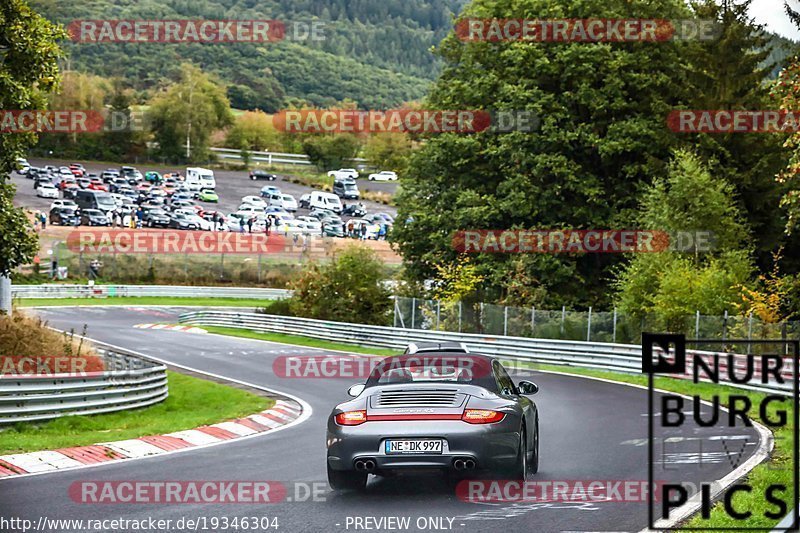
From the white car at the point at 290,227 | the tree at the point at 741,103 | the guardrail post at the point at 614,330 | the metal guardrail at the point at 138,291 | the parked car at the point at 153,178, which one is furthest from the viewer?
the parked car at the point at 153,178

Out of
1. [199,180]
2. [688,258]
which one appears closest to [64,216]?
[199,180]

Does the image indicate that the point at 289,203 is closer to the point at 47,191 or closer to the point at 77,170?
the point at 47,191

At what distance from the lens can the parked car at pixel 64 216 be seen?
86.2 meters

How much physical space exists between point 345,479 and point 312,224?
276 ft

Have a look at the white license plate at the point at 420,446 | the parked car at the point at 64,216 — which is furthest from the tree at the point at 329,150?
the white license plate at the point at 420,446

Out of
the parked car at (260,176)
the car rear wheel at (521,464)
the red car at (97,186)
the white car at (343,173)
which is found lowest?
the car rear wheel at (521,464)

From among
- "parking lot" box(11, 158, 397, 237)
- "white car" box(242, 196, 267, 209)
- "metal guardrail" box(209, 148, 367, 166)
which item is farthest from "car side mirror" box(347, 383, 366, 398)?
"metal guardrail" box(209, 148, 367, 166)

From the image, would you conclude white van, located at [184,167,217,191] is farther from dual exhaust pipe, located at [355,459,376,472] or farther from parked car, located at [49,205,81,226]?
dual exhaust pipe, located at [355,459,376,472]

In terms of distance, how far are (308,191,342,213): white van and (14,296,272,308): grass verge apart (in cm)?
3023

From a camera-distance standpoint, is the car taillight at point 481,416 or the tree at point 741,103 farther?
the tree at point 741,103

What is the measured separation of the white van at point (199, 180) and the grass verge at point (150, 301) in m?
36.3

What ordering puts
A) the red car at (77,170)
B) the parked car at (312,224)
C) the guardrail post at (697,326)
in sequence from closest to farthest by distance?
1. the guardrail post at (697,326)
2. the parked car at (312,224)
3. the red car at (77,170)

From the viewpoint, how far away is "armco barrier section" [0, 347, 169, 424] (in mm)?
16844

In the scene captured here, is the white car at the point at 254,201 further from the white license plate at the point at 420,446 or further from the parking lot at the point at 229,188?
the white license plate at the point at 420,446
